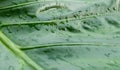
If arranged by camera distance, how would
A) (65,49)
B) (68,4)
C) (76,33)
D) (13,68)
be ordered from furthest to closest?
(68,4), (76,33), (65,49), (13,68)

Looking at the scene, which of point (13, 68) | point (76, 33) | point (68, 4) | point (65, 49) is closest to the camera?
point (13, 68)

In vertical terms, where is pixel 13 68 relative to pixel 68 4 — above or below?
below

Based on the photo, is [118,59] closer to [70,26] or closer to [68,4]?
[70,26]

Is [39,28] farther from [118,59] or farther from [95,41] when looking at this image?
[118,59]

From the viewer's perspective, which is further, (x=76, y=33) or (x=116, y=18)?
(x=116, y=18)

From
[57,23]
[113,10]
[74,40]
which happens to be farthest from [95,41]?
[113,10]

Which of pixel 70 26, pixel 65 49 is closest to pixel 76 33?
pixel 70 26
